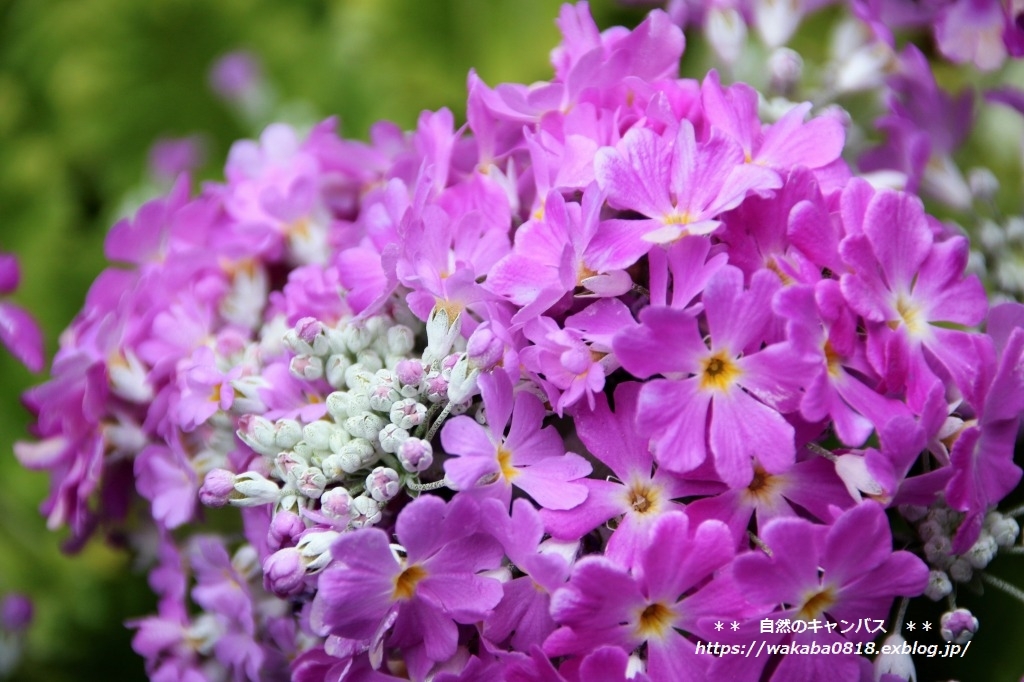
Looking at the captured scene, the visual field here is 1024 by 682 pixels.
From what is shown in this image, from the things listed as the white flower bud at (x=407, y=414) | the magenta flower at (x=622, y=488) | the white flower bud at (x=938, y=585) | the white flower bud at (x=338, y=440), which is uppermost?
the white flower bud at (x=407, y=414)

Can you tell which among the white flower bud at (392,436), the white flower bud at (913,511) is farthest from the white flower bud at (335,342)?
the white flower bud at (913,511)

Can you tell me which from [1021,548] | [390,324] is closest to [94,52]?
[390,324]

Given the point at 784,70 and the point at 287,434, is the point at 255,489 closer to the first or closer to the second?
the point at 287,434

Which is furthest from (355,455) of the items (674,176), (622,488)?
(674,176)

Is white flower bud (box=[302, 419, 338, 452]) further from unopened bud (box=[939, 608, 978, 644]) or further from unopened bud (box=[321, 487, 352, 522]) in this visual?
unopened bud (box=[939, 608, 978, 644])

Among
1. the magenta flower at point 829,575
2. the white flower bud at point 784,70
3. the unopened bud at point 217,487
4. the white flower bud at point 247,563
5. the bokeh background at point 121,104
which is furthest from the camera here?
the bokeh background at point 121,104

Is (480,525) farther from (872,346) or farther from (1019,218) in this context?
(1019,218)

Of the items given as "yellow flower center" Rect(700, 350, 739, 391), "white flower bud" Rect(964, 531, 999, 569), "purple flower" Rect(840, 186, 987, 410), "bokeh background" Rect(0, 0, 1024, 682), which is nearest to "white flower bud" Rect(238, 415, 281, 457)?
"yellow flower center" Rect(700, 350, 739, 391)

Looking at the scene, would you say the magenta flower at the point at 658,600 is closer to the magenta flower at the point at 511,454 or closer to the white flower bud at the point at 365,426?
the magenta flower at the point at 511,454
